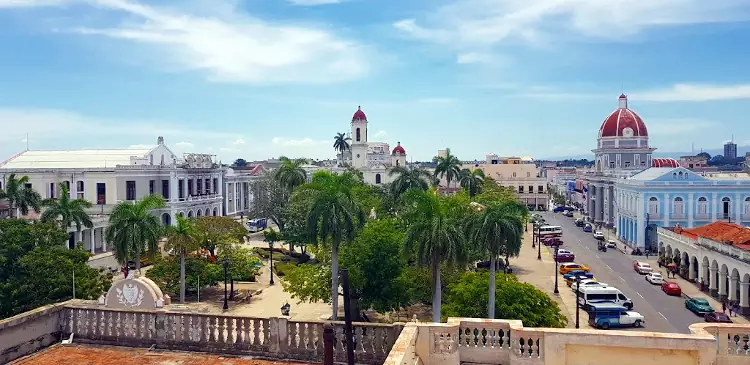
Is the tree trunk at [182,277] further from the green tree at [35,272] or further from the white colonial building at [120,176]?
the white colonial building at [120,176]

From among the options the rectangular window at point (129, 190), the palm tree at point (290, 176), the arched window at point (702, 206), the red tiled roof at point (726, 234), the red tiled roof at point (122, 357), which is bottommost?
the red tiled roof at point (726, 234)

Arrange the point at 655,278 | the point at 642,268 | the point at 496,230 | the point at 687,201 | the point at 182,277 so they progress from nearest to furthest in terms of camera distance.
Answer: the point at 496,230 → the point at 182,277 → the point at 655,278 → the point at 642,268 → the point at 687,201

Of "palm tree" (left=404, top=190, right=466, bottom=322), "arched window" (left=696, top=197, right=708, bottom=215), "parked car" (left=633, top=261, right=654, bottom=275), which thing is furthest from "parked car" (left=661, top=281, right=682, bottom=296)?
"palm tree" (left=404, top=190, right=466, bottom=322)

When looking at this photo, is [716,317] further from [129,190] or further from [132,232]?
[129,190]

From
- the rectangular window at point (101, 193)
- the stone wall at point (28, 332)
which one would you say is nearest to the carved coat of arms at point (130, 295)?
the stone wall at point (28, 332)

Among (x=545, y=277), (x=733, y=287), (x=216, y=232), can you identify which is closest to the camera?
(x=733, y=287)

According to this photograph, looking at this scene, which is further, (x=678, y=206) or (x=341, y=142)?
(x=341, y=142)

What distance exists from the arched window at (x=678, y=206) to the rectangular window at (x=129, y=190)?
5400 cm

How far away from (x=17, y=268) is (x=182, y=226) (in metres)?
10.6

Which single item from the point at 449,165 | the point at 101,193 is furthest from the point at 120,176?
the point at 449,165

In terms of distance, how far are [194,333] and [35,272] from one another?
1618 cm

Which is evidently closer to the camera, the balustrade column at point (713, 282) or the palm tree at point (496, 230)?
the palm tree at point (496, 230)

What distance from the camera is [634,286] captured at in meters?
41.6

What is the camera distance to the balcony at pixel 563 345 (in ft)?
28.8
